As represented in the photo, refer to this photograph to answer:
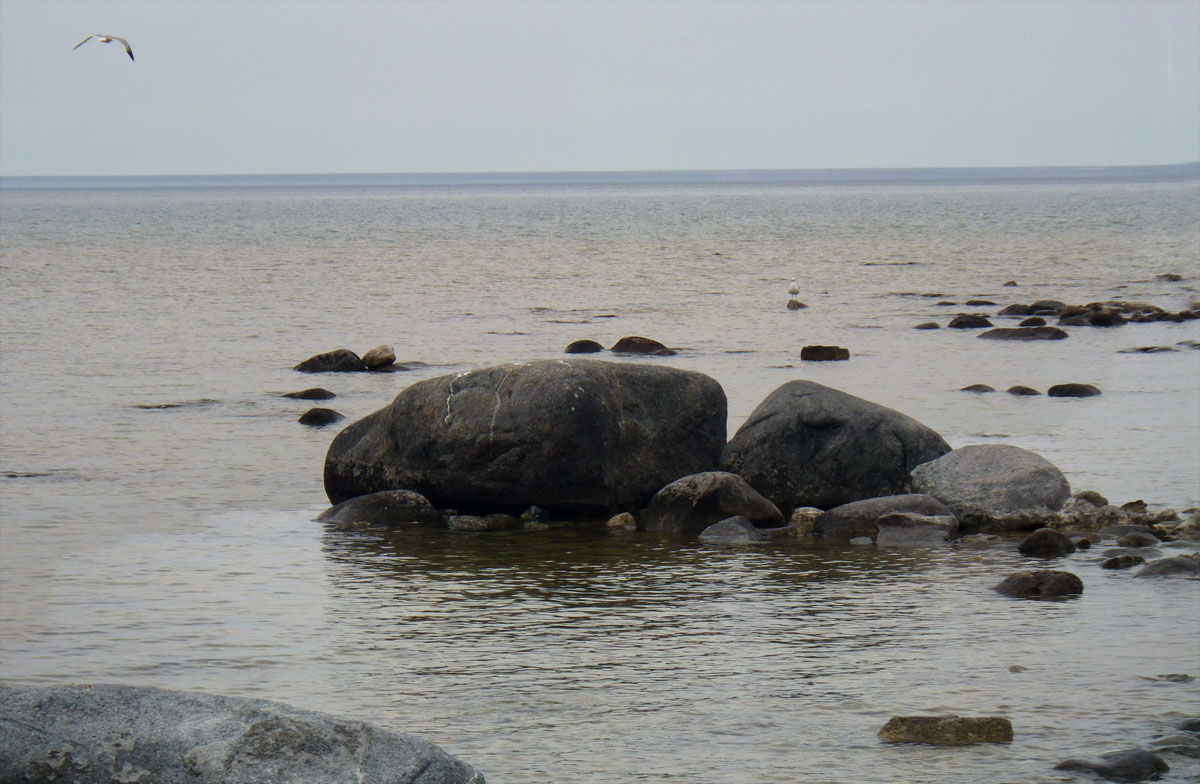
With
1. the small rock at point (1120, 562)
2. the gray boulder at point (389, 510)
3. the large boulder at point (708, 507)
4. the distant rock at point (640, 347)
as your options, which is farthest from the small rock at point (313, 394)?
the small rock at point (1120, 562)

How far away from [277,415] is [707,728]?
51.8 ft

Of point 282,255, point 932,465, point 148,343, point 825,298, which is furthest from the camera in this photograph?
point 282,255

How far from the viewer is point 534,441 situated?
15156mm

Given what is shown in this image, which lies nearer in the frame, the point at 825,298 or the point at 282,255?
the point at 825,298

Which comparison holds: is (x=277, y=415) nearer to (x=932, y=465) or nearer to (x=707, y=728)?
(x=932, y=465)

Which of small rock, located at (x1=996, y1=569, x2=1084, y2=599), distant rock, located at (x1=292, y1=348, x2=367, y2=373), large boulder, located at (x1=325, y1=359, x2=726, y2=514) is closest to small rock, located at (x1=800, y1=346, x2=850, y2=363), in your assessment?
distant rock, located at (x1=292, y1=348, x2=367, y2=373)

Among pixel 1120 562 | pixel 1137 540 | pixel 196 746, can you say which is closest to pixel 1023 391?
pixel 1137 540

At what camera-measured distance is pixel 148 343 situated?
35250 millimetres

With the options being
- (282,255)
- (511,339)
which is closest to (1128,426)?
(511,339)

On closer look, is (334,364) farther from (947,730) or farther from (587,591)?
(947,730)

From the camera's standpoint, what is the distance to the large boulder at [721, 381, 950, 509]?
50.7 feet

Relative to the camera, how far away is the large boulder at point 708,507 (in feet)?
47.8

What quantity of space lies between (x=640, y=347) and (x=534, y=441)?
17227mm

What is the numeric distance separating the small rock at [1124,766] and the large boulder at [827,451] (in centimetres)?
774
